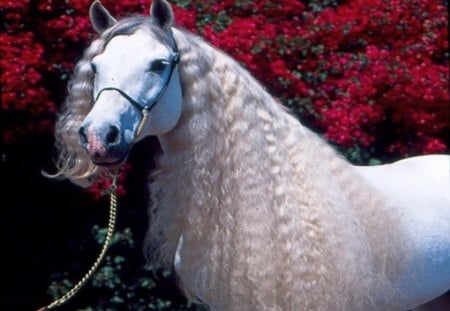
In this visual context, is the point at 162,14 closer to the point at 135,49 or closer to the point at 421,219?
the point at 135,49

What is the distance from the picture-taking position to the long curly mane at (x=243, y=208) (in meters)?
3.19

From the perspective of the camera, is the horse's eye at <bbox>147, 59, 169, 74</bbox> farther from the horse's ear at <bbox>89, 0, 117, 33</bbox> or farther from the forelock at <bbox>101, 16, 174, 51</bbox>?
the horse's ear at <bbox>89, 0, 117, 33</bbox>

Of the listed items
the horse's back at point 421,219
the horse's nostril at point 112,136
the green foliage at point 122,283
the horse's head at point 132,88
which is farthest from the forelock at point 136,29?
the green foliage at point 122,283

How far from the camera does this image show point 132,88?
303 centimetres

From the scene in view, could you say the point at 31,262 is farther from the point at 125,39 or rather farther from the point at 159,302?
the point at 125,39

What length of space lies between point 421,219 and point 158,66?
1.00m

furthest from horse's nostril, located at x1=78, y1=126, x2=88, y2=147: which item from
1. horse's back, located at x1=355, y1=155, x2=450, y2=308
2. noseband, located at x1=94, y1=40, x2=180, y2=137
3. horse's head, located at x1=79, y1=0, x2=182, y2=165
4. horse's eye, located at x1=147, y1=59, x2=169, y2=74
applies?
horse's back, located at x1=355, y1=155, x2=450, y2=308

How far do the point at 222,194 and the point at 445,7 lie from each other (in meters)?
2.93

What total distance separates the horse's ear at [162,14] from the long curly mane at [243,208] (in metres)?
0.05

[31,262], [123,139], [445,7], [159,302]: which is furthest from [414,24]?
[123,139]

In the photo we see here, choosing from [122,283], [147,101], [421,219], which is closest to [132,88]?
[147,101]

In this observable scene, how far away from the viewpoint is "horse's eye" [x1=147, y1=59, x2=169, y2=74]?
10.1 ft

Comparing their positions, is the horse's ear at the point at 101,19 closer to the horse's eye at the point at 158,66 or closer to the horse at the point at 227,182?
the horse at the point at 227,182

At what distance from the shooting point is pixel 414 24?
18.4 feet
